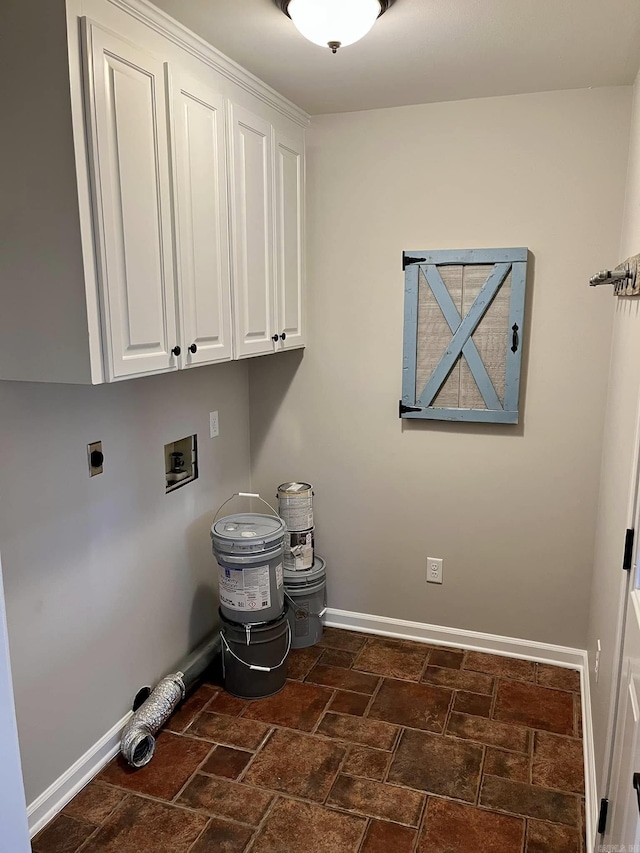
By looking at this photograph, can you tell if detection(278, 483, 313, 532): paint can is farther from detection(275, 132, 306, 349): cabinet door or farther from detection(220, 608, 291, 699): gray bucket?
detection(275, 132, 306, 349): cabinet door

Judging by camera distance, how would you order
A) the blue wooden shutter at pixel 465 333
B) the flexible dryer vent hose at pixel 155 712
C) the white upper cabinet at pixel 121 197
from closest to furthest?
the white upper cabinet at pixel 121 197 → the flexible dryer vent hose at pixel 155 712 → the blue wooden shutter at pixel 465 333

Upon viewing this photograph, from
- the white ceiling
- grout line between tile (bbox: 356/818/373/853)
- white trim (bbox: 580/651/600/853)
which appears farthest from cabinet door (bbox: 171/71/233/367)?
white trim (bbox: 580/651/600/853)

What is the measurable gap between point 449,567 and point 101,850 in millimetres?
1866

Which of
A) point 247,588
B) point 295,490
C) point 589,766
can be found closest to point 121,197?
point 247,588

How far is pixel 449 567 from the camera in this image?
312 centimetres

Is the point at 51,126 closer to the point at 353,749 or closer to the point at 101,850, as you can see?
the point at 101,850

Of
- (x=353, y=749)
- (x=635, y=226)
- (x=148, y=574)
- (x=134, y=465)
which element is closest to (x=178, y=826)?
(x=353, y=749)

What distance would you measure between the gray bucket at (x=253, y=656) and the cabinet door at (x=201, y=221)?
117 centimetres

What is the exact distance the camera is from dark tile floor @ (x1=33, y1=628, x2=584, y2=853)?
2.03 metres

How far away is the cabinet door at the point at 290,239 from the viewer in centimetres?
277

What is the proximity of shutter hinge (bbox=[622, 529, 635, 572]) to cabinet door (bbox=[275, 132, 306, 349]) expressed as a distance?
168cm

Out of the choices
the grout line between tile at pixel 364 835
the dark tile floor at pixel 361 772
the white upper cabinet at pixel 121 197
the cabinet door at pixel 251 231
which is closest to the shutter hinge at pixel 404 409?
the cabinet door at pixel 251 231

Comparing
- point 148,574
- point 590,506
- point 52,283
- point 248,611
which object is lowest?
point 248,611

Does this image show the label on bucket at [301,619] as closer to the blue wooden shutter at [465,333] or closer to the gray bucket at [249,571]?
the gray bucket at [249,571]
